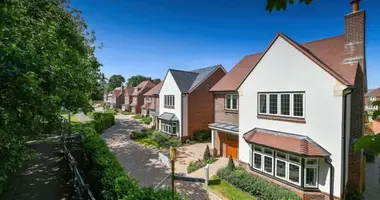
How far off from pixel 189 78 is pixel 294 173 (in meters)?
19.1

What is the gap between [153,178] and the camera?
1552cm

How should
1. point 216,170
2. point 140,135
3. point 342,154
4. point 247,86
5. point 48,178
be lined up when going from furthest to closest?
point 140,135 < point 216,170 < point 247,86 < point 48,178 < point 342,154

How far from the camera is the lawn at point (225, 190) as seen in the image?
1217 centimetres

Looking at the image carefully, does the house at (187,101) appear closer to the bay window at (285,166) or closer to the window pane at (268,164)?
the bay window at (285,166)

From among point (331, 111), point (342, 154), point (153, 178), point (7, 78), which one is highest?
point (7, 78)

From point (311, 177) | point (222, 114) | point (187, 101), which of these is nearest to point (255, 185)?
point (311, 177)

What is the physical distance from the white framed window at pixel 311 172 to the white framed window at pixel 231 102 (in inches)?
302

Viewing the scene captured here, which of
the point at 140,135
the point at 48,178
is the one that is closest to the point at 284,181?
the point at 48,178

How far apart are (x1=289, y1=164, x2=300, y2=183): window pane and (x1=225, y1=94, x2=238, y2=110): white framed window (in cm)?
717

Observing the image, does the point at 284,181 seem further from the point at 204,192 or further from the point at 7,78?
the point at 7,78

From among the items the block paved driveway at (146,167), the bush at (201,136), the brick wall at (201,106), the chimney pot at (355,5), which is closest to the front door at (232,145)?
the block paved driveway at (146,167)

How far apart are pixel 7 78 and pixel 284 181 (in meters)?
13.4

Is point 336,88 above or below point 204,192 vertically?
above

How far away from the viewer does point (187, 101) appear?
25781 mm
